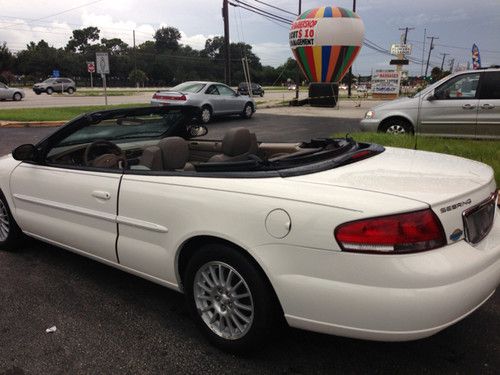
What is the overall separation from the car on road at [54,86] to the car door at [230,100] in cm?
3058

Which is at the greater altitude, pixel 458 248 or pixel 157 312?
pixel 458 248

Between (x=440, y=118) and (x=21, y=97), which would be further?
(x=21, y=97)

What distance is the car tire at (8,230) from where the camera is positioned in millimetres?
4301

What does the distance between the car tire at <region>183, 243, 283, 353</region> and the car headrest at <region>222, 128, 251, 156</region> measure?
100 centimetres

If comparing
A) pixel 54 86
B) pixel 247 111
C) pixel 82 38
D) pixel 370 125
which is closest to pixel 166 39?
pixel 82 38

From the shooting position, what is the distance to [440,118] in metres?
9.95

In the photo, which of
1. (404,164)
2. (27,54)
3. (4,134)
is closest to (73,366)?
(404,164)

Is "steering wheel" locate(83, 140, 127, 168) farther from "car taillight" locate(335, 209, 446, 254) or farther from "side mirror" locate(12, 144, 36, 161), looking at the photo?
"car taillight" locate(335, 209, 446, 254)

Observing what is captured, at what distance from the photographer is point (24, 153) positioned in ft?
12.6

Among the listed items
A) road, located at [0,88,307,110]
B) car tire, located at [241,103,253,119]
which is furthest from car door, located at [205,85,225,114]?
road, located at [0,88,307,110]

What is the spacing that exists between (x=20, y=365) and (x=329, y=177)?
2080 millimetres

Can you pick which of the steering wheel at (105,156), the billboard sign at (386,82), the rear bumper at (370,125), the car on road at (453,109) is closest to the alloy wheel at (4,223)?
the steering wheel at (105,156)

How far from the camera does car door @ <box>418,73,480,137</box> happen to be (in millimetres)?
9688

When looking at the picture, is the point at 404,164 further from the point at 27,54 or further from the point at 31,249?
the point at 27,54
